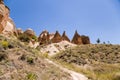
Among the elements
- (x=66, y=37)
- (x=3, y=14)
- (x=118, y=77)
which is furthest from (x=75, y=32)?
(x=118, y=77)

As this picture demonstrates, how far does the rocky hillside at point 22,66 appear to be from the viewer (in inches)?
639

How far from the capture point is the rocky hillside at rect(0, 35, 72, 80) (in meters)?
16.2

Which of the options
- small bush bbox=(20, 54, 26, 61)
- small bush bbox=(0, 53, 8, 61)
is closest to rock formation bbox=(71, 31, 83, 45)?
small bush bbox=(20, 54, 26, 61)

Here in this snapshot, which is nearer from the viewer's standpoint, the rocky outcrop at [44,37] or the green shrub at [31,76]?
the green shrub at [31,76]

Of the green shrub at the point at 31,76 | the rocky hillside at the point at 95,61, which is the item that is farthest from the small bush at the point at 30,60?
the rocky hillside at the point at 95,61

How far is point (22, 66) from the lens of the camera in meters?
17.6

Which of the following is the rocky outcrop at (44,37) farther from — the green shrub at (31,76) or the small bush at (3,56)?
the green shrub at (31,76)

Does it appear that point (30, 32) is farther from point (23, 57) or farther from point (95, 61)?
point (23, 57)

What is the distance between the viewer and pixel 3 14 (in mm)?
36562

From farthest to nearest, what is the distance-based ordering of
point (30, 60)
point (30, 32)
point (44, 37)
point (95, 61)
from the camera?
1. point (44, 37)
2. point (30, 32)
3. point (95, 61)
4. point (30, 60)

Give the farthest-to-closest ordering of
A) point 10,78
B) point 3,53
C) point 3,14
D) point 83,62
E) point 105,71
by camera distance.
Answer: point 3,14 < point 83,62 < point 105,71 < point 3,53 < point 10,78

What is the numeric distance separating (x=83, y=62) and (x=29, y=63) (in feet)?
54.0

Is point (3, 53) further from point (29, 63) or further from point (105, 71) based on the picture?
point (105, 71)

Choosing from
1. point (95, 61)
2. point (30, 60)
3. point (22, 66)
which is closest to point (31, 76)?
point (22, 66)
